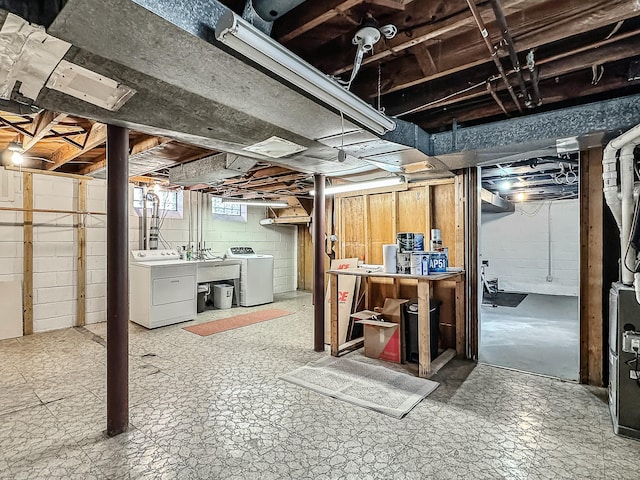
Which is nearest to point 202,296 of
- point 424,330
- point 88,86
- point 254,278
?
point 254,278

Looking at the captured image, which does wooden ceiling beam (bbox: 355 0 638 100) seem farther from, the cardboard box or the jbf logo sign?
the cardboard box

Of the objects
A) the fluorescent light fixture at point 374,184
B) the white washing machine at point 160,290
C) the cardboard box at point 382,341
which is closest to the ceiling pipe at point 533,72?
the fluorescent light fixture at point 374,184

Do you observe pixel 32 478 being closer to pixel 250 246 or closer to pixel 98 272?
pixel 98 272

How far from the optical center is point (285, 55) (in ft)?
4.61

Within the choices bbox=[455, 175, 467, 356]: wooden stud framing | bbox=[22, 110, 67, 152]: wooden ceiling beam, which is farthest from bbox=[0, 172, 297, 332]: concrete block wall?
bbox=[455, 175, 467, 356]: wooden stud framing

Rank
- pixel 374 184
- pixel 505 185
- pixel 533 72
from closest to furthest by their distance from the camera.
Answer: pixel 533 72 < pixel 374 184 < pixel 505 185

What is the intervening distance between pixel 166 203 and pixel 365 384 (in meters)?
4.86

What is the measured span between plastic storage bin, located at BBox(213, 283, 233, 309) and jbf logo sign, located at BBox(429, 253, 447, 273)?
4.10 meters

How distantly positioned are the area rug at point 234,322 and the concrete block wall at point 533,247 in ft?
16.5

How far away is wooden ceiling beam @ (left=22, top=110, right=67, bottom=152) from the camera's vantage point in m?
2.76

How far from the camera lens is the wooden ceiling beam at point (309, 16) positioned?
4.96 feet

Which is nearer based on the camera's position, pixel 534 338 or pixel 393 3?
pixel 393 3

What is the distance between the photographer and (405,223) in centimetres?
422

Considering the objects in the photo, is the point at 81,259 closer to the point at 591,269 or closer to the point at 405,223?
the point at 405,223
